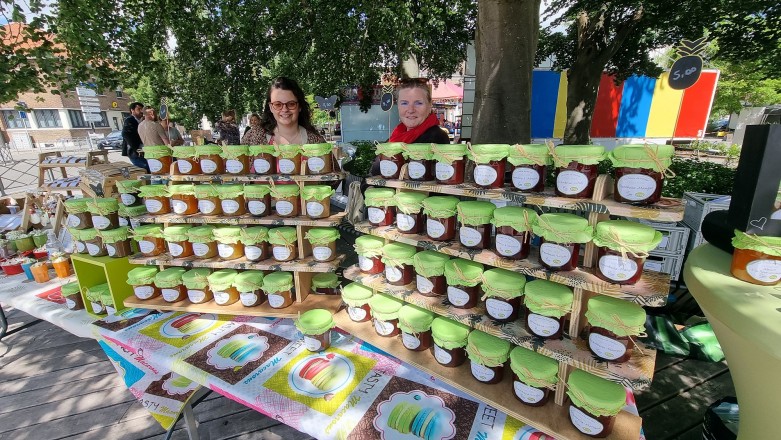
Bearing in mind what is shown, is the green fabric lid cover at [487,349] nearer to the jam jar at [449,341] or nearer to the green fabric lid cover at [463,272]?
the jam jar at [449,341]

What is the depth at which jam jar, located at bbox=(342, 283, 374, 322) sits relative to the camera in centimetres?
247

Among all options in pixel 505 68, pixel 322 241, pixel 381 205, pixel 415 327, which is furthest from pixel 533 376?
pixel 505 68

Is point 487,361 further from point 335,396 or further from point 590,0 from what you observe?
point 590,0

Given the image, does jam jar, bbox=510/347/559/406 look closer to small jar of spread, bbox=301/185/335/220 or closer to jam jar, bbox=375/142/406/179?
jam jar, bbox=375/142/406/179

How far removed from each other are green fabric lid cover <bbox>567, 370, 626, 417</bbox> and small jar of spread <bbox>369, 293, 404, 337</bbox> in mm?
1075

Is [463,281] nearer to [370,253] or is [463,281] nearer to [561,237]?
[561,237]

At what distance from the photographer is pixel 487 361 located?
1.89 meters

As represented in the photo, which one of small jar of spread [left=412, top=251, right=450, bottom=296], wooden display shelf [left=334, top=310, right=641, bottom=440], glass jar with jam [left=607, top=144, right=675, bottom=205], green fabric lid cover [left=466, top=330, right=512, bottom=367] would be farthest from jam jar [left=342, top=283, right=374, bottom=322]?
glass jar with jam [left=607, top=144, right=675, bottom=205]

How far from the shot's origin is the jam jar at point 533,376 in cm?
172

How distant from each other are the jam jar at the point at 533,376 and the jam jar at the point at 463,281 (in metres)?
0.36

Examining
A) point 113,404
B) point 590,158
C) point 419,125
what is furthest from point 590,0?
point 113,404

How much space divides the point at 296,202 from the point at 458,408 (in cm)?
179

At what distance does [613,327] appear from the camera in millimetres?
1505

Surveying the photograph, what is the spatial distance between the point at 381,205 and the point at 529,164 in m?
0.99
